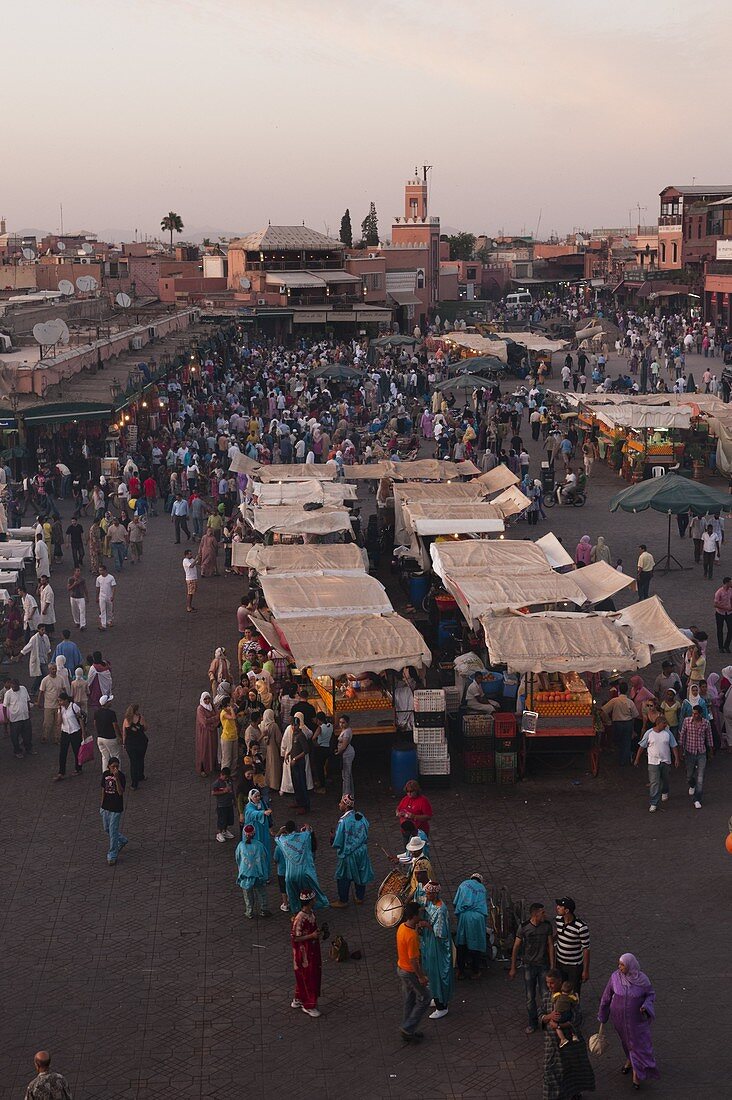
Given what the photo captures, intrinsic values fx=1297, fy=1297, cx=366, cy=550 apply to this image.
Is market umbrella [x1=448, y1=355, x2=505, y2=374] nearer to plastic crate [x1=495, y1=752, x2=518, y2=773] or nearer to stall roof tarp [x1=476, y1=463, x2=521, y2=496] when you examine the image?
stall roof tarp [x1=476, y1=463, x2=521, y2=496]

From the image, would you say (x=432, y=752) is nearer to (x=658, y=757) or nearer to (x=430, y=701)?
(x=430, y=701)

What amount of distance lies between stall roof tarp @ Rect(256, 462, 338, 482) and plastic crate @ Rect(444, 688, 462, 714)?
10.1 m

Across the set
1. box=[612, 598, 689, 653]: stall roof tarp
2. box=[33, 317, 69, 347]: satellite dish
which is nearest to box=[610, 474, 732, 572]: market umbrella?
box=[612, 598, 689, 653]: stall roof tarp

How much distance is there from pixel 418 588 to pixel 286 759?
754 centimetres

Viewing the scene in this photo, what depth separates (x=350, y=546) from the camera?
60.8 ft

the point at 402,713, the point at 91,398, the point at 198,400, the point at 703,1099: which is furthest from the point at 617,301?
the point at 703,1099

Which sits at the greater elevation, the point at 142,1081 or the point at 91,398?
the point at 91,398

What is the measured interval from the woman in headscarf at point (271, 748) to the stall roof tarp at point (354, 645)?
0.72 metres

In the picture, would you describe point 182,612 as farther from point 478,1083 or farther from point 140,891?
point 478,1083

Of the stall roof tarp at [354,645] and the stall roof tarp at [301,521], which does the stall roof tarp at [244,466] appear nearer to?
the stall roof tarp at [301,521]

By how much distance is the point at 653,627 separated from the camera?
14.6m

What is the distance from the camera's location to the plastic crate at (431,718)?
1344cm

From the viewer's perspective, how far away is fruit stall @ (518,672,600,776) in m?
13.5

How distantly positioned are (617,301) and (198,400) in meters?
52.6
